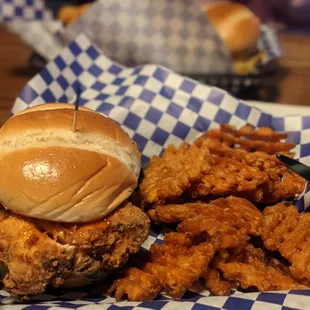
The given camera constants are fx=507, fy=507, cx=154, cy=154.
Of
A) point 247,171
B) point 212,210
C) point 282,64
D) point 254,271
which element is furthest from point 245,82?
point 254,271

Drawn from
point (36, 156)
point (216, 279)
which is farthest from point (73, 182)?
point (216, 279)

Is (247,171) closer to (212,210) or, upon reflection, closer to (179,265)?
(212,210)

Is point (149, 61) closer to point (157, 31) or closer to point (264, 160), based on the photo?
point (157, 31)

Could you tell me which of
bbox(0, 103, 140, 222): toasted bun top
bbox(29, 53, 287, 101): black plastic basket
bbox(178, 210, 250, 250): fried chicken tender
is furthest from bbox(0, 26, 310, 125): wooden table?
bbox(178, 210, 250, 250): fried chicken tender

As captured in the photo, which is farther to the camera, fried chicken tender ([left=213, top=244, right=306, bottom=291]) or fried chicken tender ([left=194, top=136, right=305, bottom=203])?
fried chicken tender ([left=194, top=136, right=305, bottom=203])

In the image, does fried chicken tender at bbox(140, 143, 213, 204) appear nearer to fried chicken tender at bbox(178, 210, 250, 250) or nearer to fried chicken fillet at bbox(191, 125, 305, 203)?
fried chicken fillet at bbox(191, 125, 305, 203)
